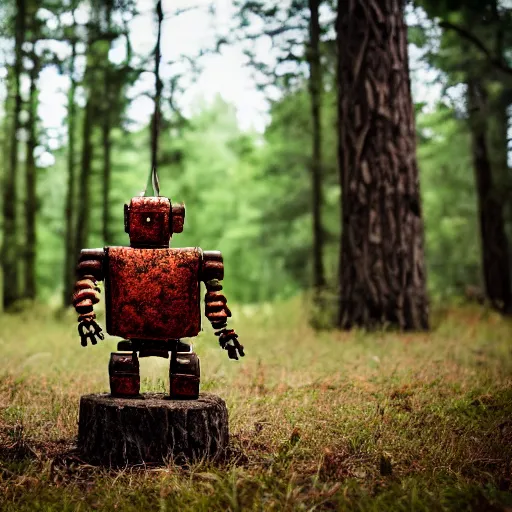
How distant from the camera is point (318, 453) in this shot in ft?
13.7

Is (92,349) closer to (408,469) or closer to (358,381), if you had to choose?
(358,381)

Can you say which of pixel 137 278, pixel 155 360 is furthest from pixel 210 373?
pixel 137 278

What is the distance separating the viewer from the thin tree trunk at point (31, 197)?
16062 millimetres

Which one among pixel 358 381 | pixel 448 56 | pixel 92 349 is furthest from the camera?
pixel 448 56

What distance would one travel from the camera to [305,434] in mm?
4504

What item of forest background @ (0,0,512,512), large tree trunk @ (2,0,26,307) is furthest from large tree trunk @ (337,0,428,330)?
large tree trunk @ (2,0,26,307)

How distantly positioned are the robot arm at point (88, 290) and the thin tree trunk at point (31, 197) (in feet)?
40.6

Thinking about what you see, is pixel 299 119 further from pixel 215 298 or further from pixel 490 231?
pixel 215 298

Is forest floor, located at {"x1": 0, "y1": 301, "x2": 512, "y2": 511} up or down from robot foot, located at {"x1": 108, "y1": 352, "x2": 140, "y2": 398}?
down

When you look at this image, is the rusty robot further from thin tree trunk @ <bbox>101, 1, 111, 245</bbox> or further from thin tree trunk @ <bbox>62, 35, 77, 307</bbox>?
thin tree trunk @ <bbox>62, 35, 77, 307</bbox>

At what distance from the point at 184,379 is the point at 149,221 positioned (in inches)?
46.3

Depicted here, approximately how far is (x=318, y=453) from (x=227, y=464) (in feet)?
1.99

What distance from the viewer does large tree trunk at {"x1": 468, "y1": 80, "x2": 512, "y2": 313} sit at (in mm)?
15133

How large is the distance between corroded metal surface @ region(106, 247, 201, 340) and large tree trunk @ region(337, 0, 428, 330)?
19.0 ft
